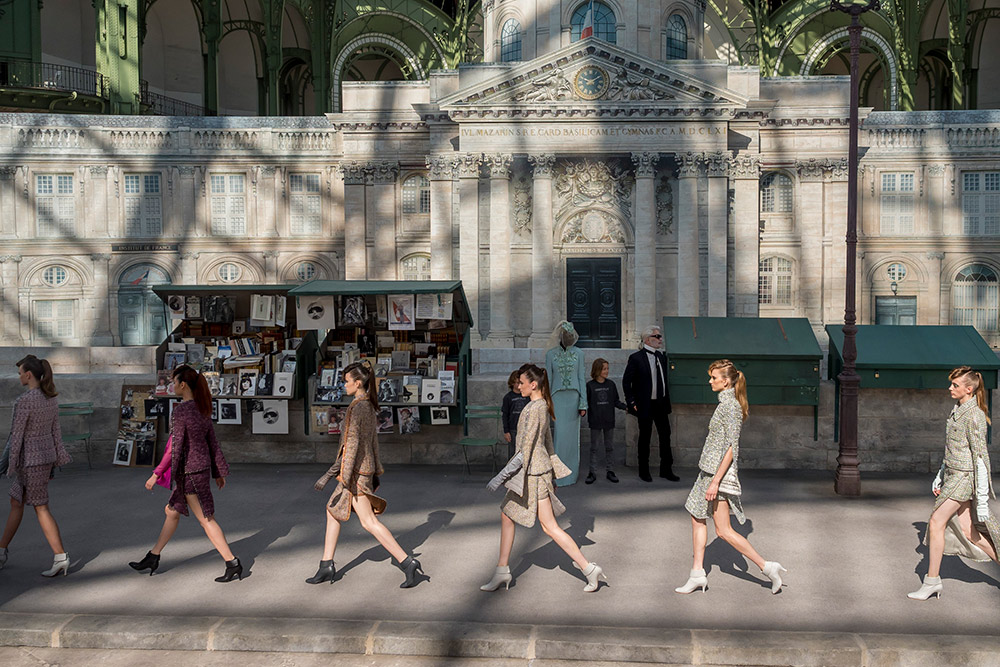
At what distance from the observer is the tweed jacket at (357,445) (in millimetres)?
7977

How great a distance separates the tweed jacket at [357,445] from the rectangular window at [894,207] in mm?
33795

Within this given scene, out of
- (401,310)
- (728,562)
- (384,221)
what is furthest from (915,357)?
(384,221)

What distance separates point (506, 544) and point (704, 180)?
26832 mm

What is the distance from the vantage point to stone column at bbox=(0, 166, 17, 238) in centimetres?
3694

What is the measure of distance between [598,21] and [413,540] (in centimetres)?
3136

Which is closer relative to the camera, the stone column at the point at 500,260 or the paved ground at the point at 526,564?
the paved ground at the point at 526,564

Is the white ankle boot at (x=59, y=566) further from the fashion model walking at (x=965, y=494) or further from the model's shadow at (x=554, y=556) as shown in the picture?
the fashion model walking at (x=965, y=494)

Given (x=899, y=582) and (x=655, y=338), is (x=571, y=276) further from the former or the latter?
(x=899, y=582)

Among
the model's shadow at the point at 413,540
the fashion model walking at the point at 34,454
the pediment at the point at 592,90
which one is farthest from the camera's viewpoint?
the pediment at the point at 592,90

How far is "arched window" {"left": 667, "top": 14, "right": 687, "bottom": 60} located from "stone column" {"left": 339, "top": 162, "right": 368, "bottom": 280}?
13580 mm

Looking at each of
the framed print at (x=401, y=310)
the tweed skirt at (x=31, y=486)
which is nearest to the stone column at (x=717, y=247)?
the framed print at (x=401, y=310)

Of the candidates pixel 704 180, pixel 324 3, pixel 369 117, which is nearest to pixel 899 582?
pixel 704 180

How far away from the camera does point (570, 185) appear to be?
33750mm

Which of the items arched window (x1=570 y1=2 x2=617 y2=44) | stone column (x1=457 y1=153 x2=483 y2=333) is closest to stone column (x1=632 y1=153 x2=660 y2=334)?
stone column (x1=457 y1=153 x2=483 y2=333)
